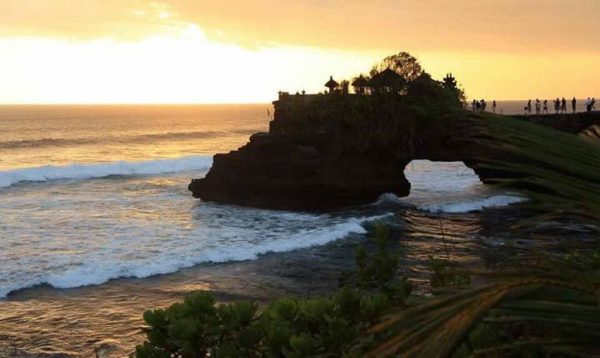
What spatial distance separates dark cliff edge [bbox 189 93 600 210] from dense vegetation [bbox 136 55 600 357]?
22.6m

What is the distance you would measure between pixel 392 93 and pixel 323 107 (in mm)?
3334

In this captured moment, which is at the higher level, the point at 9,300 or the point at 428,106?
the point at 428,106

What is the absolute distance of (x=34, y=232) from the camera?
21500 mm

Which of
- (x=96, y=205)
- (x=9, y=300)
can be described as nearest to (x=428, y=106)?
(x=96, y=205)

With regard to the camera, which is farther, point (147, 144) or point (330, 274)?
point (147, 144)

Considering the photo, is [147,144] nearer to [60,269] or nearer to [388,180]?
[388,180]

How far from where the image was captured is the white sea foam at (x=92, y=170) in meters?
40.8

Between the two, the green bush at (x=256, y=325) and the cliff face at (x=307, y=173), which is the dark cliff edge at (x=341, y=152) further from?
the green bush at (x=256, y=325)

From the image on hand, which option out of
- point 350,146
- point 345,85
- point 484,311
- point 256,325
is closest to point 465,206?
point 350,146

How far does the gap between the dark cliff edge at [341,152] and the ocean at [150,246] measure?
116 centimetres

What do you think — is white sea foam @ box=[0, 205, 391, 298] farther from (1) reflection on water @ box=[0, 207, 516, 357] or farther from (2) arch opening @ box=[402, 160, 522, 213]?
(2) arch opening @ box=[402, 160, 522, 213]

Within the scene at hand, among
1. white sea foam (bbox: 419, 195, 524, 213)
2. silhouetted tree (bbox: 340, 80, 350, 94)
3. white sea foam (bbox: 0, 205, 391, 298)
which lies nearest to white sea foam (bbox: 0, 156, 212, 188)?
white sea foam (bbox: 0, 205, 391, 298)

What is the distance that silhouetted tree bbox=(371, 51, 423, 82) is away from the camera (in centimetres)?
2808

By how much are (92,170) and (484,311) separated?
1835 inches
